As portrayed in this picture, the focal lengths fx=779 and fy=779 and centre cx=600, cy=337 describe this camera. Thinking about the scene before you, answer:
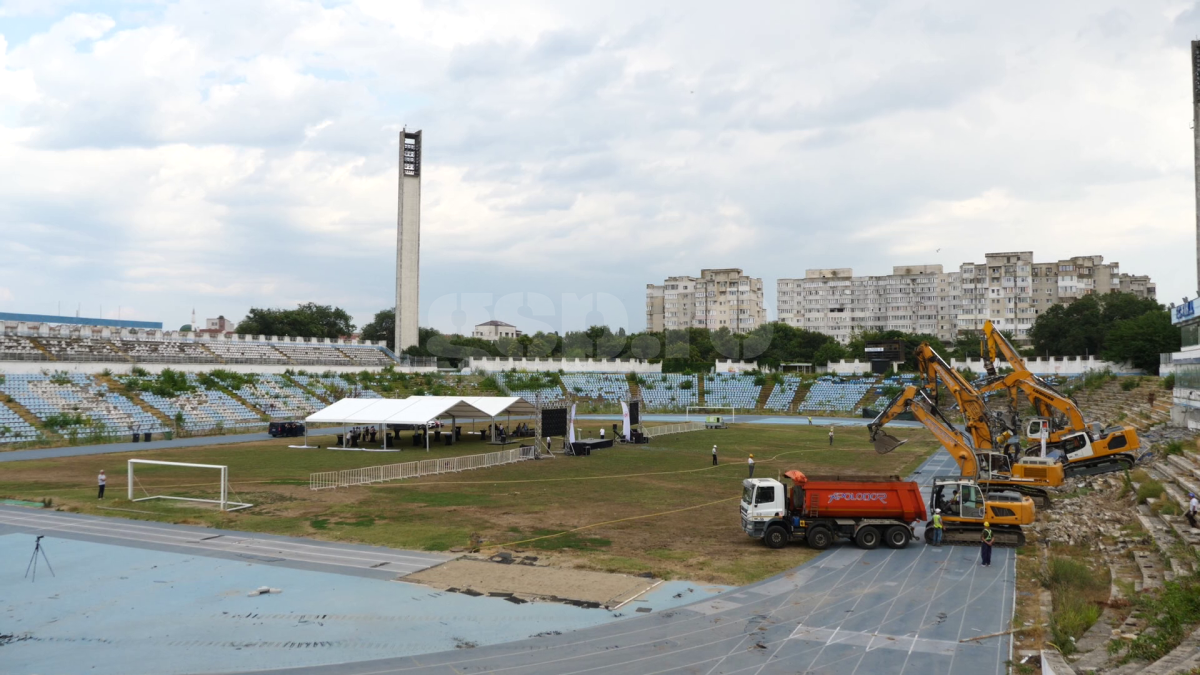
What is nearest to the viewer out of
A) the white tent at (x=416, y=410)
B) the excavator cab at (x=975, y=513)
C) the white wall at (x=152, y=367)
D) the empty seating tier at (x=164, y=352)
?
the excavator cab at (x=975, y=513)

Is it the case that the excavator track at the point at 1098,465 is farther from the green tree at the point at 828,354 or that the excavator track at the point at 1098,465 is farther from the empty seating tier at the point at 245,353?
the green tree at the point at 828,354

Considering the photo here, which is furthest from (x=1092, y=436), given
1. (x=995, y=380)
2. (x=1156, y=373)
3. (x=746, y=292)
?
→ (x=746, y=292)

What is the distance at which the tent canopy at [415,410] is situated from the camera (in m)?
44.7

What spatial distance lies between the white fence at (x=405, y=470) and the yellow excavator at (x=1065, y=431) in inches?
938

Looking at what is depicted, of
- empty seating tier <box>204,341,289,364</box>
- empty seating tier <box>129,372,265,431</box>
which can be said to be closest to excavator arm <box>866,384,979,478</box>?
empty seating tier <box>129,372,265,431</box>

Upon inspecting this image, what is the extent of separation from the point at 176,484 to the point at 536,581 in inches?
873

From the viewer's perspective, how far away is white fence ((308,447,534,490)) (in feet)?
111

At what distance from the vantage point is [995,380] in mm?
33375

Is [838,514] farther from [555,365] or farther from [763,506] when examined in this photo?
[555,365]

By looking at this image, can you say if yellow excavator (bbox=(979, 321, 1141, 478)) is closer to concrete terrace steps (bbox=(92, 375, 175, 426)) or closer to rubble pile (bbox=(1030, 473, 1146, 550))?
rubble pile (bbox=(1030, 473, 1146, 550))

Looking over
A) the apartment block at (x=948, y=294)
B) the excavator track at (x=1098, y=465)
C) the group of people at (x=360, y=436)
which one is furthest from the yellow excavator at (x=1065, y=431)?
the apartment block at (x=948, y=294)

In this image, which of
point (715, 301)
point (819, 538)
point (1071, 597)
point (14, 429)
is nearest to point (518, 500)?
point (819, 538)

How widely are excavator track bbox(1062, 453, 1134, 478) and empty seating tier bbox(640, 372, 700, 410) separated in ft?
188

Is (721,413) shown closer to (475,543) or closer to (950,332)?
(475,543)
